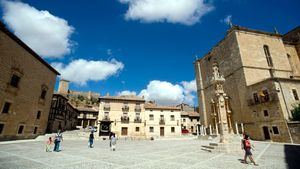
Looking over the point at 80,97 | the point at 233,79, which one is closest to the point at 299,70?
the point at 233,79

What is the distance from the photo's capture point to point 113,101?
116ft

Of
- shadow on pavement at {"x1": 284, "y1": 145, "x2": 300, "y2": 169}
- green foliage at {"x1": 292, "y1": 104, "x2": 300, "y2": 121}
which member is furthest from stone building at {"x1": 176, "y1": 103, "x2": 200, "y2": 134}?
shadow on pavement at {"x1": 284, "y1": 145, "x2": 300, "y2": 169}

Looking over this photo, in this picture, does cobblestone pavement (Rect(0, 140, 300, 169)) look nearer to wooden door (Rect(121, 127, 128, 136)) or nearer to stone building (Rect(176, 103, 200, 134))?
wooden door (Rect(121, 127, 128, 136))

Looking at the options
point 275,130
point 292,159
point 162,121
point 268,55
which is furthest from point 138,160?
point 268,55

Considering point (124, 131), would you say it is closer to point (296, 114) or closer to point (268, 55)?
point (296, 114)

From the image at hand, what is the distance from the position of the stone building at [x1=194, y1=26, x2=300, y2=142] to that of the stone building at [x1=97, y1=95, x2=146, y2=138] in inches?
560

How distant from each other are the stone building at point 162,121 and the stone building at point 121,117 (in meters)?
1.70

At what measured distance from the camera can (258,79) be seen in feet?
84.5

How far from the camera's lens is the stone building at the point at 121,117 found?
33594 mm

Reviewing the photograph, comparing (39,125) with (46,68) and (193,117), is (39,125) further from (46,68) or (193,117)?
(193,117)

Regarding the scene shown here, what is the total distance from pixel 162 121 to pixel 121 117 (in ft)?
31.4

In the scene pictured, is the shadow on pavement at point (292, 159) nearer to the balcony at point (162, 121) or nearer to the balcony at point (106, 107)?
the balcony at point (162, 121)

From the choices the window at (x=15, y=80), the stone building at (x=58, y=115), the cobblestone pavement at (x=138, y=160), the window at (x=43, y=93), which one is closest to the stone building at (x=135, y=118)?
the stone building at (x=58, y=115)

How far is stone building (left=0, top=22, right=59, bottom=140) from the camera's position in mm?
A: 16719
